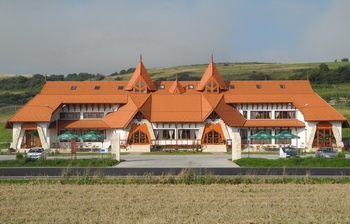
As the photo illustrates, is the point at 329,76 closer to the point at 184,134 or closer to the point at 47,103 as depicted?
the point at 184,134

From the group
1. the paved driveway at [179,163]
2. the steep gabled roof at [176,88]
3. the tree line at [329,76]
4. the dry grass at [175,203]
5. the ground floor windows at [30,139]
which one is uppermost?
the tree line at [329,76]

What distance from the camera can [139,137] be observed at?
56969 mm

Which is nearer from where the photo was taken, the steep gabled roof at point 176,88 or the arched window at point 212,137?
the arched window at point 212,137

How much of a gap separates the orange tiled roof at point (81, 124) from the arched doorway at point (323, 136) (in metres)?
25.4

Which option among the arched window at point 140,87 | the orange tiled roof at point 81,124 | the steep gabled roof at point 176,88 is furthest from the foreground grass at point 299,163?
the arched window at point 140,87

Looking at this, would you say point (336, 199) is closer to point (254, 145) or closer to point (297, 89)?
point (254, 145)

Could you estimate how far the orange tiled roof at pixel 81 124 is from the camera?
5775 centimetres

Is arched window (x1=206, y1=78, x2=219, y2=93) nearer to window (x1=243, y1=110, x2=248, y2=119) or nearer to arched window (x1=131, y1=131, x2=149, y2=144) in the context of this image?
window (x1=243, y1=110, x2=248, y2=119)

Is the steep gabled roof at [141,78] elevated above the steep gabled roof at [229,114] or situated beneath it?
elevated above

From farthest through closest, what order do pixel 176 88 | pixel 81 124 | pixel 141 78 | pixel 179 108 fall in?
pixel 176 88
pixel 141 78
pixel 179 108
pixel 81 124

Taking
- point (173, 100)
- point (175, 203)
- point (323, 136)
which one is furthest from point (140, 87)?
point (175, 203)

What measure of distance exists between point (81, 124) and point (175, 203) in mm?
39850

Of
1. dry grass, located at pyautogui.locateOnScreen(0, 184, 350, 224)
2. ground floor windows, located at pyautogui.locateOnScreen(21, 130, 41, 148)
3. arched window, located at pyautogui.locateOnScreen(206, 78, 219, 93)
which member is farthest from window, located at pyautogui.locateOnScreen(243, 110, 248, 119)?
dry grass, located at pyautogui.locateOnScreen(0, 184, 350, 224)

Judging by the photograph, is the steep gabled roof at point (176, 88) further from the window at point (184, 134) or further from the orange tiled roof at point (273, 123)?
the orange tiled roof at point (273, 123)
